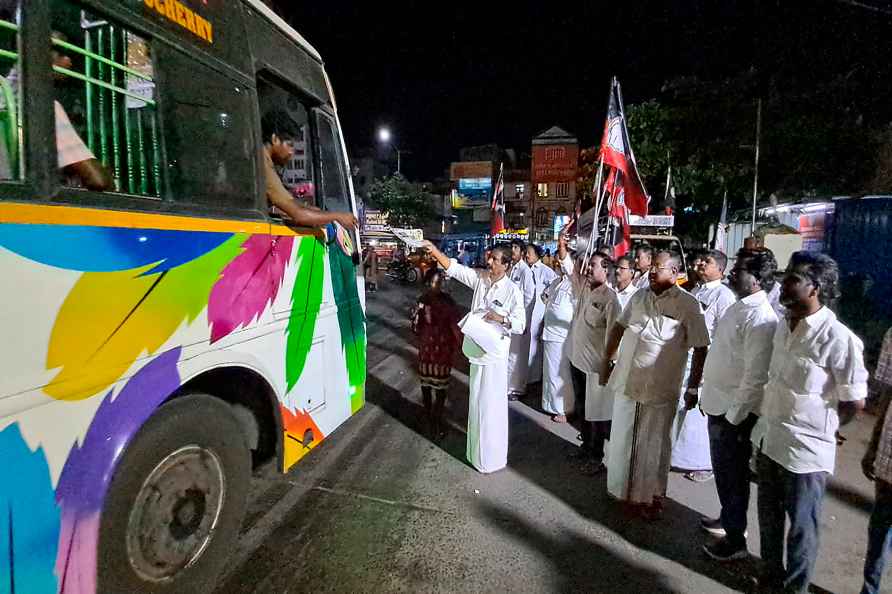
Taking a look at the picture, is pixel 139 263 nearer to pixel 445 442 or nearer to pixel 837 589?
pixel 445 442

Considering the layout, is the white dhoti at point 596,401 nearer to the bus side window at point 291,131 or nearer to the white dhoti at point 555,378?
the white dhoti at point 555,378

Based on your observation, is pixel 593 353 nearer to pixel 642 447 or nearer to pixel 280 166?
pixel 642 447

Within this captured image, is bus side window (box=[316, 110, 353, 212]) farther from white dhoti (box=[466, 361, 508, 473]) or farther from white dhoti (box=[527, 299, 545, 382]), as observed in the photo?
white dhoti (box=[527, 299, 545, 382])

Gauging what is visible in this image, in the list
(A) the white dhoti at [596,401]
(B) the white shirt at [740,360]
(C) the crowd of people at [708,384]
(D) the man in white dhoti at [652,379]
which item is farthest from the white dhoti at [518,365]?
(B) the white shirt at [740,360]

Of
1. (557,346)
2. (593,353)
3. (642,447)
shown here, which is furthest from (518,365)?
(642,447)

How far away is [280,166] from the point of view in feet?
10.7

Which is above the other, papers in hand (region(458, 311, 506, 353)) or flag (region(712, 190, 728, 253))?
flag (region(712, 190, 728, 253))

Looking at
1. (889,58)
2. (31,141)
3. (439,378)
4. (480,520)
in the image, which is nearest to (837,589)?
(480,520)

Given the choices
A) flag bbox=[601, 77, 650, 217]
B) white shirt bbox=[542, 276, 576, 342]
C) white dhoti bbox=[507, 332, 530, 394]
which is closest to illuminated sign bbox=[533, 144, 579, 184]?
flag bbox=[601, 77, 650, 217]

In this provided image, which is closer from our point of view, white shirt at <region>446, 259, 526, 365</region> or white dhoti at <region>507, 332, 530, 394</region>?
white shirt at <region>446, 259, 526, 365</region>

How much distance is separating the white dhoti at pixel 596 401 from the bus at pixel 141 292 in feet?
7.81

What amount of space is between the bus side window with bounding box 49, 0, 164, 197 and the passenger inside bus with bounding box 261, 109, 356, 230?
722 mm

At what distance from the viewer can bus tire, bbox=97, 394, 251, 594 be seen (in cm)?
198

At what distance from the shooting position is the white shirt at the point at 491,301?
395 cm
